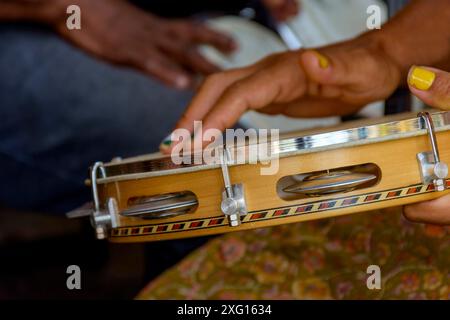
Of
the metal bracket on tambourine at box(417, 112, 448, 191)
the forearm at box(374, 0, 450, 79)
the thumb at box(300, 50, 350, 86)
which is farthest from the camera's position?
the forearm at box(374, 0, 450, 79)

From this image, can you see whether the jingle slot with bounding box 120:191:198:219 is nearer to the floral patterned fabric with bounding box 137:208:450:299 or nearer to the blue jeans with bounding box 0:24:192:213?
the floral patterned fabric with bounding box 137:208:450:299

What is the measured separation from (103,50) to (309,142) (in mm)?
827

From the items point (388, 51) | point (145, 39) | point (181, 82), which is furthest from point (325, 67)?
point (145, 39)

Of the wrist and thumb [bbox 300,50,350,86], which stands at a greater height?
the wrist

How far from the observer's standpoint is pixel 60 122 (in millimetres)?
1215

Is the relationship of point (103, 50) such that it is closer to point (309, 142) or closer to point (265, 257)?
point (265, 257)

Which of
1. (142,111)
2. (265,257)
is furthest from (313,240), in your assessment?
(142,111)

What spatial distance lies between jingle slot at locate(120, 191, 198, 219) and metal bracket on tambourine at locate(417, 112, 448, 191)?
235 mm

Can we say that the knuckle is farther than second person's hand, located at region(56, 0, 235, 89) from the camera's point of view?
No

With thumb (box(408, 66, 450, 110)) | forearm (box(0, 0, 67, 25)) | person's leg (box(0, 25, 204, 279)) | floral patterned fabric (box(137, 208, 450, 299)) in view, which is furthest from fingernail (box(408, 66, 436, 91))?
forearm (box(0, 0, 67, 25))

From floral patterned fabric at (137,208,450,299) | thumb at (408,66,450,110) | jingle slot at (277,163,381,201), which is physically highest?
thumb at (408,66,450,110)

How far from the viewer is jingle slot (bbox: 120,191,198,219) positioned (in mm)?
694

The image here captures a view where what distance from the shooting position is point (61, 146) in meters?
1.22

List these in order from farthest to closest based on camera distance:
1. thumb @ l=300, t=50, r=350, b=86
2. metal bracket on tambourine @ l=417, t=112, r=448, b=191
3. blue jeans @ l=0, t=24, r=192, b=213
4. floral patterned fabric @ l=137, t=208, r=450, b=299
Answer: blue jeans @ l=0, t=24, r=192, b=213 < thumb @ l=300, t=50, r=350, b=86 < floral patterned fabric @ l=137, t=208, r=450, b=299 < metal bracket on tambourine @ l=417, t=112, r=448, b=191
